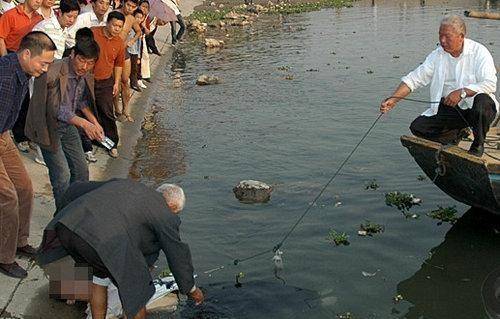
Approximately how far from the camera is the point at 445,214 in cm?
916

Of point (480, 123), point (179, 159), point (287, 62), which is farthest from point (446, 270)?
point (287, 62)

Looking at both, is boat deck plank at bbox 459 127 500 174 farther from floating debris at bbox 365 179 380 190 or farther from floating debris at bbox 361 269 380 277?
floating debris at bbox 361 269 380 277

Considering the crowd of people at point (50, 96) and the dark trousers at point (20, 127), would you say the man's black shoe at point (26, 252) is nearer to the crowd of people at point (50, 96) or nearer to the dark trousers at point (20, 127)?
the crowd of people at point (50, 96)

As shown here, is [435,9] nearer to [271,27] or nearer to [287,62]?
[271,27]

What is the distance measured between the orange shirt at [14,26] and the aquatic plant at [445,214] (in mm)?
6657

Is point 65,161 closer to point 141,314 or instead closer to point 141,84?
point 141,314

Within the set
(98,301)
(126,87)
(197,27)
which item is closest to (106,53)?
(126,87)

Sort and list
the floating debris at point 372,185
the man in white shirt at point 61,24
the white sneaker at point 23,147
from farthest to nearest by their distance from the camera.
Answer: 1. the floating debris at point 372,185
2. the white sneaker at point 23,147
3. the man in white shirt at point 61,24

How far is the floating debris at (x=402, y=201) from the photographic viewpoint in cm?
957

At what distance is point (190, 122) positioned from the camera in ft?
49.5

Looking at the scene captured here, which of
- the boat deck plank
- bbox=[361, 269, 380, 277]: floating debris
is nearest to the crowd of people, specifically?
bbox=[361, 269, 380, 277]: floating debris

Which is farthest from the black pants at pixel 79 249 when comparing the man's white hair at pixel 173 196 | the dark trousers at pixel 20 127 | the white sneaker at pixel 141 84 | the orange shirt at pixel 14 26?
the white sneaker at pixel 141 84

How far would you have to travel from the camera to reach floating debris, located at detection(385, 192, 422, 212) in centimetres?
957

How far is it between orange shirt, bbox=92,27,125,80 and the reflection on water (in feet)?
20.3
